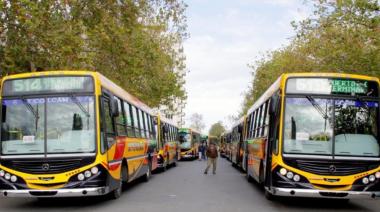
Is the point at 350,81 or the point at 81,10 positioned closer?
the point at 350,81

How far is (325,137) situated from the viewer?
1197cm

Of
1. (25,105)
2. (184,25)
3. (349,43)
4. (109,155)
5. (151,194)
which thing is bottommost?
(151,194)

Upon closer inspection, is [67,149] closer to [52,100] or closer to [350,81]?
[52,100]

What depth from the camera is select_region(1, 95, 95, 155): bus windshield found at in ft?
39.1

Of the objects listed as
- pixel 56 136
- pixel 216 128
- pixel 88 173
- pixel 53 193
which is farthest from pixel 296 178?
pixel 216 128

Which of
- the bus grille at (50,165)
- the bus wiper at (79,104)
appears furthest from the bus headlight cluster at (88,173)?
the bus wiper at (79,104)

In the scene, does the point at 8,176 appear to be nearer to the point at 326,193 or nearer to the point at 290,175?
the point at 290,175

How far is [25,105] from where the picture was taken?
12234mm

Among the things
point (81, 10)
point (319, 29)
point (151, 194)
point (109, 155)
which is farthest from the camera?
point (319, 29)

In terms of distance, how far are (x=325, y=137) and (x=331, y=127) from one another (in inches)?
10.1

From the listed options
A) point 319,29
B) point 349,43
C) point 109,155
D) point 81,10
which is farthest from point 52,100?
point 319,29

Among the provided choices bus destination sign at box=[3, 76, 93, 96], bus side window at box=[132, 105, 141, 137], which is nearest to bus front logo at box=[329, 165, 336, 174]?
bus destination sign at box=[3, 76, 93, 96]

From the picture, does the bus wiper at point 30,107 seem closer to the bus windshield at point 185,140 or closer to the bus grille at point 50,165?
the bus grille at point 50,165

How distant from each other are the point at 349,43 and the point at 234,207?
1409 cm
